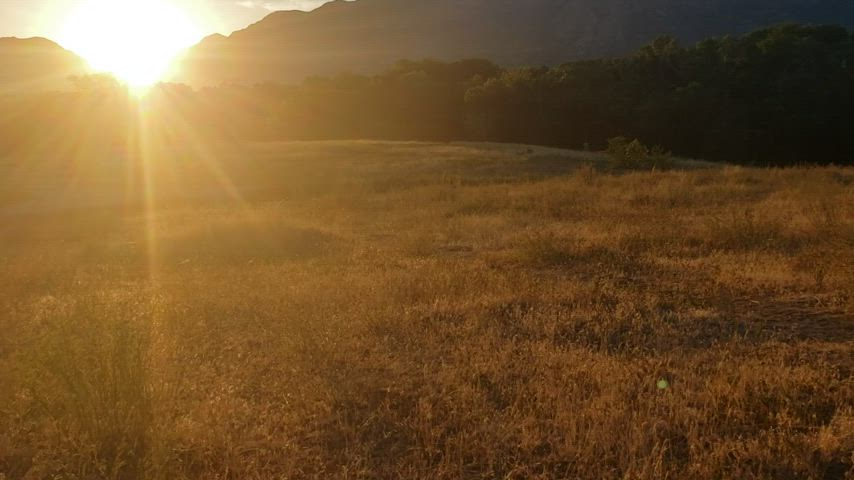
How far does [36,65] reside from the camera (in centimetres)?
8044

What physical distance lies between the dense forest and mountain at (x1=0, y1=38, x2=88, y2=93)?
12.0 metres

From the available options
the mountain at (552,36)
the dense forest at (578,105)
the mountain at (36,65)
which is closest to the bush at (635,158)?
the dense forest at (578,105)

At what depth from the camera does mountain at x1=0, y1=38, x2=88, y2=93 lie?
65.9m

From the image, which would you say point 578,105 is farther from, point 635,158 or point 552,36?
point 552,36

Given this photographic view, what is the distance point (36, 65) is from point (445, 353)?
93.3 m

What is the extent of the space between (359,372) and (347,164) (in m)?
27.0

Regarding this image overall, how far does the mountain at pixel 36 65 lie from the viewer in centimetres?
6588

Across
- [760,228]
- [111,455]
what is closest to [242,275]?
[111,455]

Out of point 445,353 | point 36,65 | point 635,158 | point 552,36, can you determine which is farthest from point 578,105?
point 552,36

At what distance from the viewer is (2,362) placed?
5160 mm

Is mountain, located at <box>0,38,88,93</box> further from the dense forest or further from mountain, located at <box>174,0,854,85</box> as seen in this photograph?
mountain, located at <box>174,0,854,85</box>

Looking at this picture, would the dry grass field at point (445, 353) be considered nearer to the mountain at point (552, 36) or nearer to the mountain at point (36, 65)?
the mountain at point (36, 65)

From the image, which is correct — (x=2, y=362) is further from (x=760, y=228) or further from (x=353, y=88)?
(x=353, y=88)

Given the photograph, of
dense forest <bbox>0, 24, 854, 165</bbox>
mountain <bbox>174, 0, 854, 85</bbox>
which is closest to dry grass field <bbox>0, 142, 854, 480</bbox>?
dense forest <bbox>0, 24, 854, 165</bbox>
